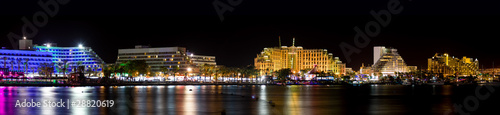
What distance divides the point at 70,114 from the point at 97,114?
1913 millimetres

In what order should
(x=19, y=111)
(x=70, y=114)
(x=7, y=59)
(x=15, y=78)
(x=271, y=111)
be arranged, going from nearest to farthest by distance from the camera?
(x=70, y=114)
(x=19, y=111)
(x=271, y=111)
(x=15, y=78)
(x=7, y=59)

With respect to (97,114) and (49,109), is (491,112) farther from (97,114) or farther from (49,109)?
(49,109)

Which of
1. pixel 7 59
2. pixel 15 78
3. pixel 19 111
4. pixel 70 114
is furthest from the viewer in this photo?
pixel 7 59

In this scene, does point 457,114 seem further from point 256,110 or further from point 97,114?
point 97,114

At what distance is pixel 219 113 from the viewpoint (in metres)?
45.6

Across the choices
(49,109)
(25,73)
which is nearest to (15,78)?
(25,73)

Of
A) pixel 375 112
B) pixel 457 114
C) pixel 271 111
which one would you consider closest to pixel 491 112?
pixel 457 114

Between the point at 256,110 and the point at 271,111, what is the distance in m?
1.41

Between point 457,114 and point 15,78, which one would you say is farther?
point 15,78

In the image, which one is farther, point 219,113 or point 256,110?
point 256,110

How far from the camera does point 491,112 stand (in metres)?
50.7

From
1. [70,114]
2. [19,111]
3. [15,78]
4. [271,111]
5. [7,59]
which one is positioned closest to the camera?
[70,114]

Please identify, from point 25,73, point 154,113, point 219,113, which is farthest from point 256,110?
point 25,73

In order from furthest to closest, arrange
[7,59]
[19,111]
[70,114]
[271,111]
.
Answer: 1. [7,59]
2. [271,111]
3. [19,111]
4. [70,114]
